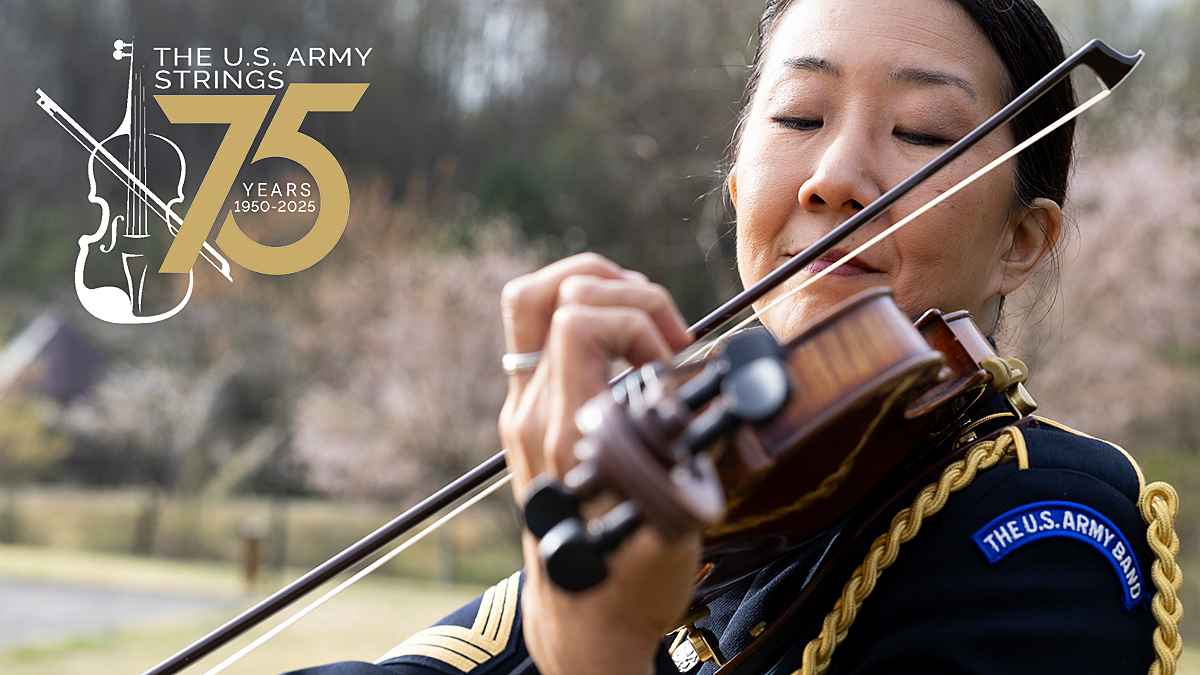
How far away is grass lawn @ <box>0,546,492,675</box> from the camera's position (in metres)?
8.76

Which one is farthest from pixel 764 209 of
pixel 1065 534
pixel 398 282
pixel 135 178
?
pixel 398 282

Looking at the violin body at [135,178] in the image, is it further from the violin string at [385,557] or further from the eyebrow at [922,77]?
the eyebrow at [922,77]

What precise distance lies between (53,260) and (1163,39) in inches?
684

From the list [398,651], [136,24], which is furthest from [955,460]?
[136,24]

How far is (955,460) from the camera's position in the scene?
109 cm

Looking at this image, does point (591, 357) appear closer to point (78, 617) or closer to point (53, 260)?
point (78, 617)

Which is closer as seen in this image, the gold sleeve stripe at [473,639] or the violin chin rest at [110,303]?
the gold sleeve stripe at [473,639]

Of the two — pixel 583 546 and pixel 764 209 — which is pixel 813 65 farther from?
pixel 583 546

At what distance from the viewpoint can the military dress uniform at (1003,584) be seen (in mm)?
922

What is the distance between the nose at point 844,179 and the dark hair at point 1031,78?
0.80ft

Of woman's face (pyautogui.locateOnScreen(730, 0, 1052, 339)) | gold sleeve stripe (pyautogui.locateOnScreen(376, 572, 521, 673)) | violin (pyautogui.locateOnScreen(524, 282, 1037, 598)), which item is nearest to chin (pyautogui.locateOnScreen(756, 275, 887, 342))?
woman's face (pyautogui.locateOnScreen(730, 0, 1052, 339))

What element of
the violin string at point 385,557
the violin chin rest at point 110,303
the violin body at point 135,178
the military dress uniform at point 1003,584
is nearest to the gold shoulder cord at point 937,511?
the military dress uniform at point 1003,584

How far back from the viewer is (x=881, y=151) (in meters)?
1.26

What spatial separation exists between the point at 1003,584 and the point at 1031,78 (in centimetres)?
75
